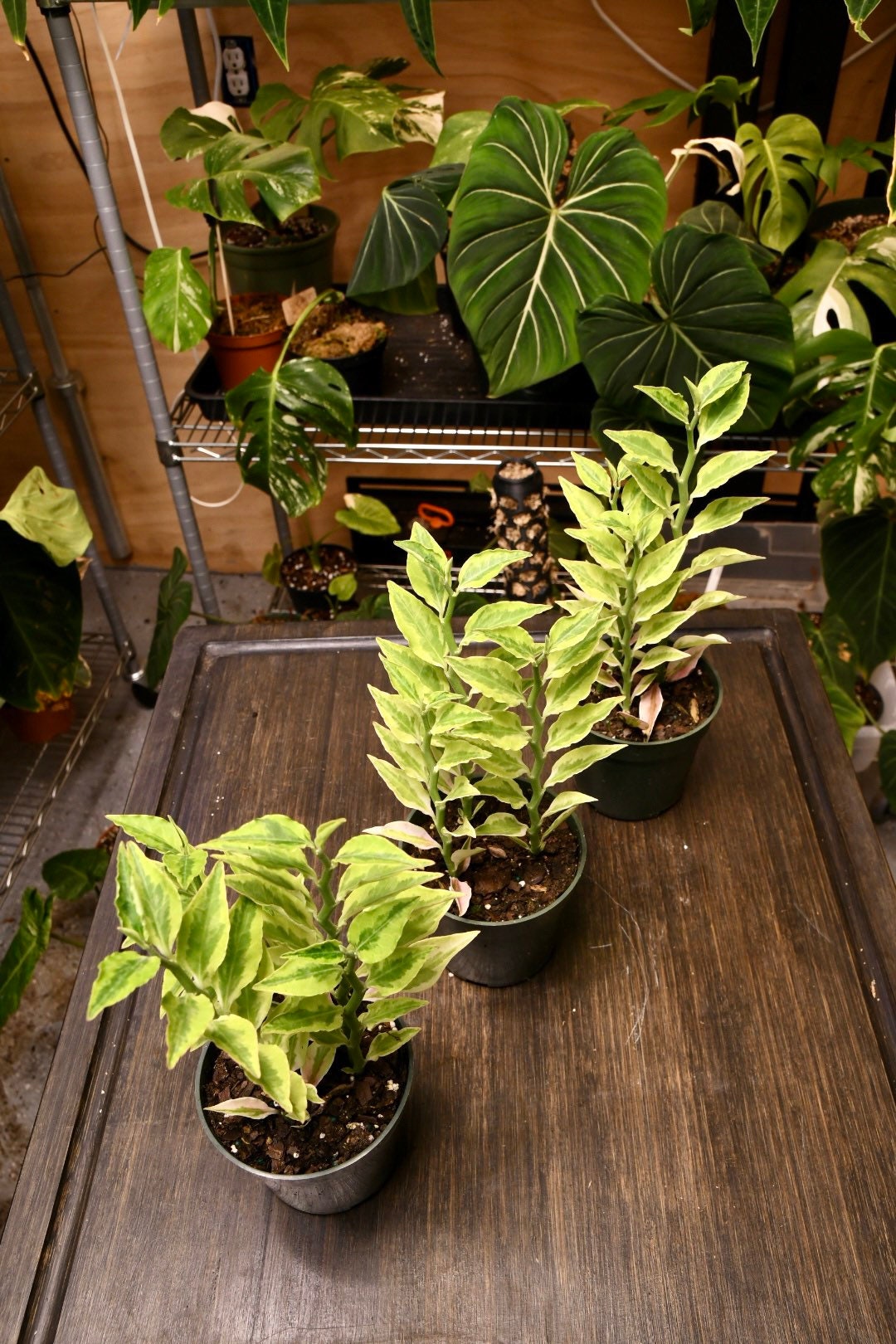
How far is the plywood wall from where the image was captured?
1572 mm

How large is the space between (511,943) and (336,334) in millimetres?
1046

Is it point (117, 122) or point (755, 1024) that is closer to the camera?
point (755, 1024)

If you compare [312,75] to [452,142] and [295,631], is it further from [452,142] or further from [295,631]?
[295,631]

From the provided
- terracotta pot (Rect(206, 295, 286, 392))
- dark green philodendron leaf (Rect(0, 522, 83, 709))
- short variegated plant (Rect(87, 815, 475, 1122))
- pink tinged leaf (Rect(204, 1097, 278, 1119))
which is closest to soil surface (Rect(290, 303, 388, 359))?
terracotta pot (Rect(206, 295, 286, 392))

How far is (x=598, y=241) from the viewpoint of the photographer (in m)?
1.24

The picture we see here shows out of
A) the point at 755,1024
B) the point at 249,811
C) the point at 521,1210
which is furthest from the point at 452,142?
the point at 521,1210

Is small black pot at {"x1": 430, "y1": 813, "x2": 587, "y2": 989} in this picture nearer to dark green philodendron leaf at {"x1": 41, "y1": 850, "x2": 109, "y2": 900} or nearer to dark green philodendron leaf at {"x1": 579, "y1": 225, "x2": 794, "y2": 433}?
dark green philodendron leaf at {"x1": 579, "y1": 225, "x2": 794, "y2": 433}

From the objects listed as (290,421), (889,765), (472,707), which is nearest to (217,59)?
(290,421)

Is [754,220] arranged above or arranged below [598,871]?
above

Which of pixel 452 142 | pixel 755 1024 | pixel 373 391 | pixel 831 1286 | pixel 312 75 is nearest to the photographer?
pixel 831 1286

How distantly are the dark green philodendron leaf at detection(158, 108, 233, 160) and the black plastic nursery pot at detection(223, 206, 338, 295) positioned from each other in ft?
0.51

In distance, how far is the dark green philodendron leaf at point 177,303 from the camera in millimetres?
1335

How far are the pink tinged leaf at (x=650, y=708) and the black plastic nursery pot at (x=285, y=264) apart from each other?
937mm

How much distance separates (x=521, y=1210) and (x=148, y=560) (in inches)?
77.7
